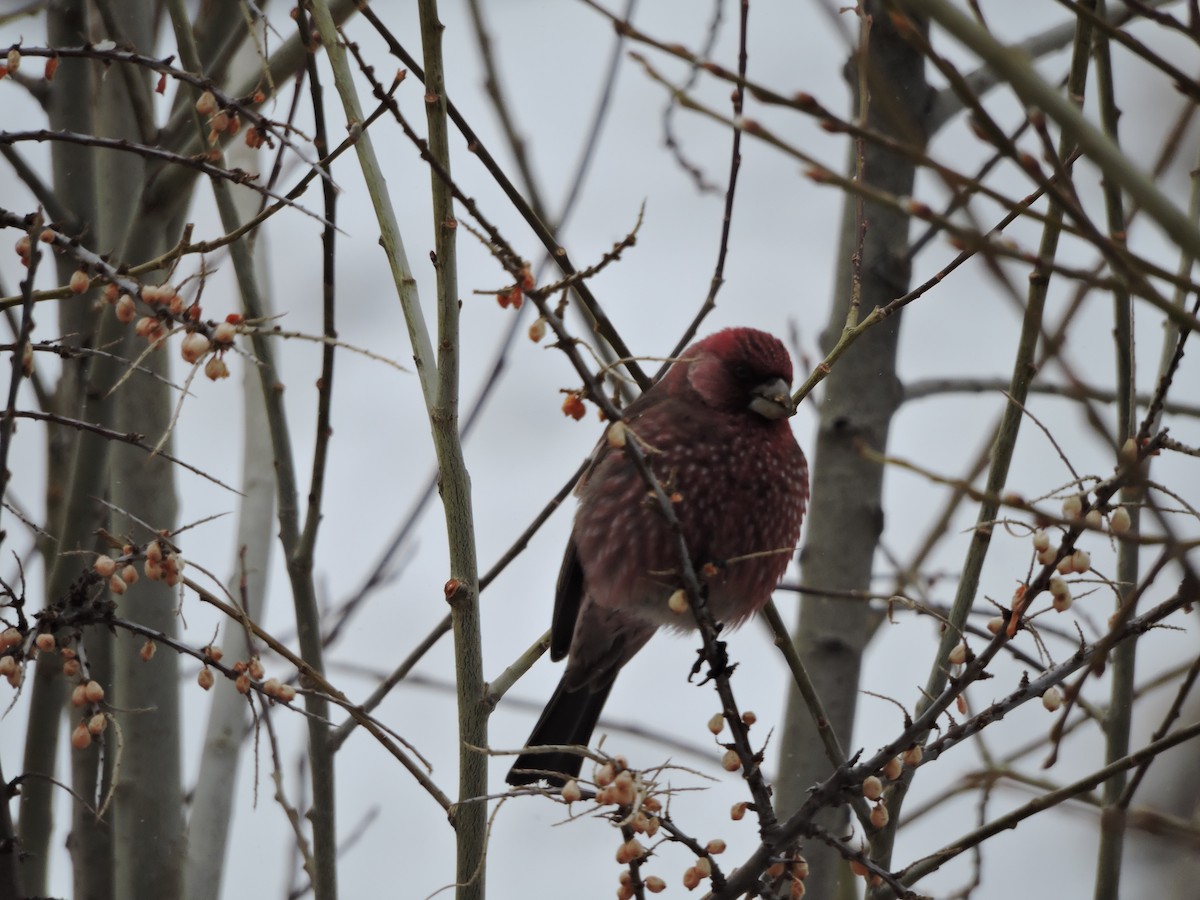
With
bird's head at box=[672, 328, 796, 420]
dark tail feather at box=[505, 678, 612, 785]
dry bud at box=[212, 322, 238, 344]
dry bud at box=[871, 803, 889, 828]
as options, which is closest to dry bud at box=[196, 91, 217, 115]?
dry bud at box=[212, 322, 238, 344]

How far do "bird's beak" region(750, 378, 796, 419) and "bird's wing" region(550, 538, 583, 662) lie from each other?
0.84m

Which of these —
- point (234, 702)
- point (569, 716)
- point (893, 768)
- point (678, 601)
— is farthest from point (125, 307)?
point (569, 716)

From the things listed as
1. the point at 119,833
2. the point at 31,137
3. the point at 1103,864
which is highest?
the point at 31,137

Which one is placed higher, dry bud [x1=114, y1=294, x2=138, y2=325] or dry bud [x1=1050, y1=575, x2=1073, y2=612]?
dry bud [x1=114, y1=294, x2=138, y2=325]

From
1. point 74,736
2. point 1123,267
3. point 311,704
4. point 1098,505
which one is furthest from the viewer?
point 311,704

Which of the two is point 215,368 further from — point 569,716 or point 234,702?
point 569,716

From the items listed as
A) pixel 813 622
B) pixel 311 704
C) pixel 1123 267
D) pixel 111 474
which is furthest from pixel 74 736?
pixel 813 622

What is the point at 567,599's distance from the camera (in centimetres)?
525

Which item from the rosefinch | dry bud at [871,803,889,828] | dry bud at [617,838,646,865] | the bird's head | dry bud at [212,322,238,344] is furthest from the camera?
the bird's head

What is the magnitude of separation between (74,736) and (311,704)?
1.11 m

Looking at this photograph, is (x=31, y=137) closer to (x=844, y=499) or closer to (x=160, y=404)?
(x=160, y=404)

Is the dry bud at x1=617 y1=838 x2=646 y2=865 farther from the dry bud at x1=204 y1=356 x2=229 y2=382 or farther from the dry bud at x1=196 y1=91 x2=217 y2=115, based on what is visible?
the dry bud at x1=196 y1=91 x2=217 y2=115

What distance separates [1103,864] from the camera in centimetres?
391

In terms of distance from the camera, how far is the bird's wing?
5.17m
